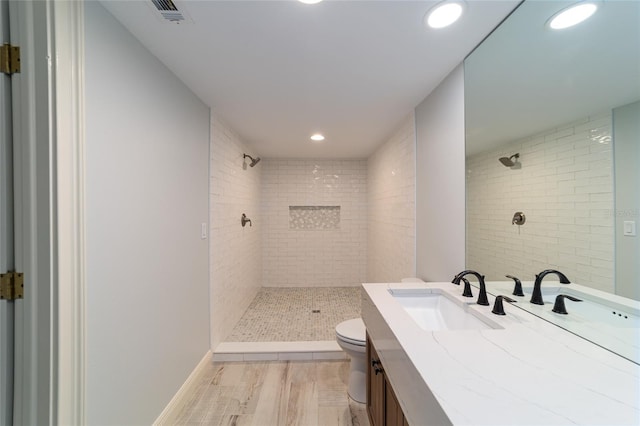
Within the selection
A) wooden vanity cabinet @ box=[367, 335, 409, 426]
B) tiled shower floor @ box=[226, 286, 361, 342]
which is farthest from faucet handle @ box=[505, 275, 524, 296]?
tiled shower floor @ box=[226, 286, 361, 342]

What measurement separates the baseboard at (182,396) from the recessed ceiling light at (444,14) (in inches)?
106

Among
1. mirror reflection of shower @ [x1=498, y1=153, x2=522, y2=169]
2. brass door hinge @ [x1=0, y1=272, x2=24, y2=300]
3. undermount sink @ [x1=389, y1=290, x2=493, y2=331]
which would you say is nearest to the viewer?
brass door hinge @ [x1=0, y1=272, x2=24, y2=300]

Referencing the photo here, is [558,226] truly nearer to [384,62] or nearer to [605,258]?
[605,258]

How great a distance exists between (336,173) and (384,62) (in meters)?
3.04

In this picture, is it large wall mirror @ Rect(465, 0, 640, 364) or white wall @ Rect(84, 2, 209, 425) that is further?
white wall @ Rect(84, 2, 209, 425)

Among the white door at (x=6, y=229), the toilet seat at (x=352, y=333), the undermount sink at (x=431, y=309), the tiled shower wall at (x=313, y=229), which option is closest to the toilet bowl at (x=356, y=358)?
the toilet seat at (x=352, y=333)

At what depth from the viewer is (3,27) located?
930 mm

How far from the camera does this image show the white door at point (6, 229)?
0.92m

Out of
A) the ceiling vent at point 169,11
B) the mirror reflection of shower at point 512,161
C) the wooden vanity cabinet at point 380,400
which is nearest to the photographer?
the wooden vanity cabinet at point 380,400

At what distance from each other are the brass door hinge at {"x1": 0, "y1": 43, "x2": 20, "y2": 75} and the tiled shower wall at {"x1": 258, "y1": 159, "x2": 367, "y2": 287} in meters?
3.61

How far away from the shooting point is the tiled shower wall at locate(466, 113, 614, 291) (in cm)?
89

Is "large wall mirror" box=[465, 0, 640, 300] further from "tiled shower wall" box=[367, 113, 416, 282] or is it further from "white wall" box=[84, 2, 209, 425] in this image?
"white wall" box=[84, 2, 209, 425]

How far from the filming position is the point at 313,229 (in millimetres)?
4676

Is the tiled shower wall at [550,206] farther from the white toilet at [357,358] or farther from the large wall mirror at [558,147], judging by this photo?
the white toilet at [357,358]
